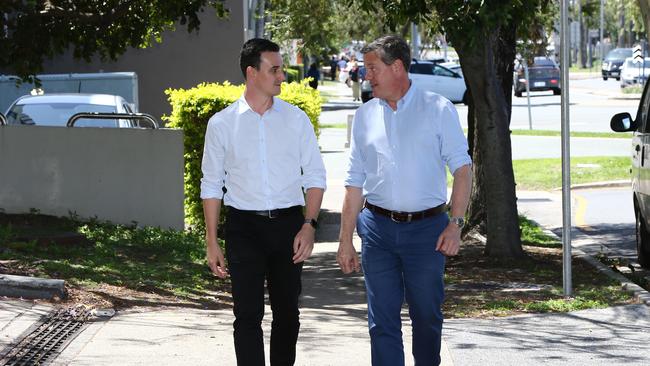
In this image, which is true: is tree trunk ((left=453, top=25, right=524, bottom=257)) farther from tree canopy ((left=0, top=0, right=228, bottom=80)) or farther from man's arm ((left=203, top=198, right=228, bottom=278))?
man's arm ((left=203, top=198, right=228, bottom=278))

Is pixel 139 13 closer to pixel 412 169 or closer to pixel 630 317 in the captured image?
pixel 630 317

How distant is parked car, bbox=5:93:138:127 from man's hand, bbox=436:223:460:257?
11.1m

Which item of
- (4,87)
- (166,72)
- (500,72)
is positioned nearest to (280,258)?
(500,72)

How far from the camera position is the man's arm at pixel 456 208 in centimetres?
→ 606

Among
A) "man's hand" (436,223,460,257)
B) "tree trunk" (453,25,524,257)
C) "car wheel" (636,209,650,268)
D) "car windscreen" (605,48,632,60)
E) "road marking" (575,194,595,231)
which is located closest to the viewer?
"man's hand" (436,223,460,257)

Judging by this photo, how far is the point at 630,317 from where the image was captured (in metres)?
9.36

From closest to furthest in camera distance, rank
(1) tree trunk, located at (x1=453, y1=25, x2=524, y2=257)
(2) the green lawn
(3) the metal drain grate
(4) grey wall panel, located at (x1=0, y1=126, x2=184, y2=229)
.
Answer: (3) the metal drain grate < (1) tree trunk, located at (x1=453, y1=25, x2=524, y2=257) < (4) grey wall panel, located at (x1=0, y1=126, x2=184, y2=229) < (2) the green lawn

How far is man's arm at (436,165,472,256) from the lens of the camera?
6.06 metres

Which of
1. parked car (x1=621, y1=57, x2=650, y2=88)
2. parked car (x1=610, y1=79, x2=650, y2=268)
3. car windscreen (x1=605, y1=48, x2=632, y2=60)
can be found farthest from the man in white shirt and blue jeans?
car windscreen (x1=605, y1=48, x2=632, y2=60)

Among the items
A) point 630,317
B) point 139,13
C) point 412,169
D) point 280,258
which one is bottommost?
point 630,317

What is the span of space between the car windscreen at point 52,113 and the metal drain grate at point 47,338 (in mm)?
7613

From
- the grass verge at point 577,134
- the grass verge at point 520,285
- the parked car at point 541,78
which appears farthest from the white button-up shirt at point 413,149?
the parked car at point 541,78

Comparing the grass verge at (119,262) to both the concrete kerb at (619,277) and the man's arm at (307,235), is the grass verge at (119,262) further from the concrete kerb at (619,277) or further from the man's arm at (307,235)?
the man's arm at (307,235)

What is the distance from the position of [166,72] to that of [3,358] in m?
18.6
